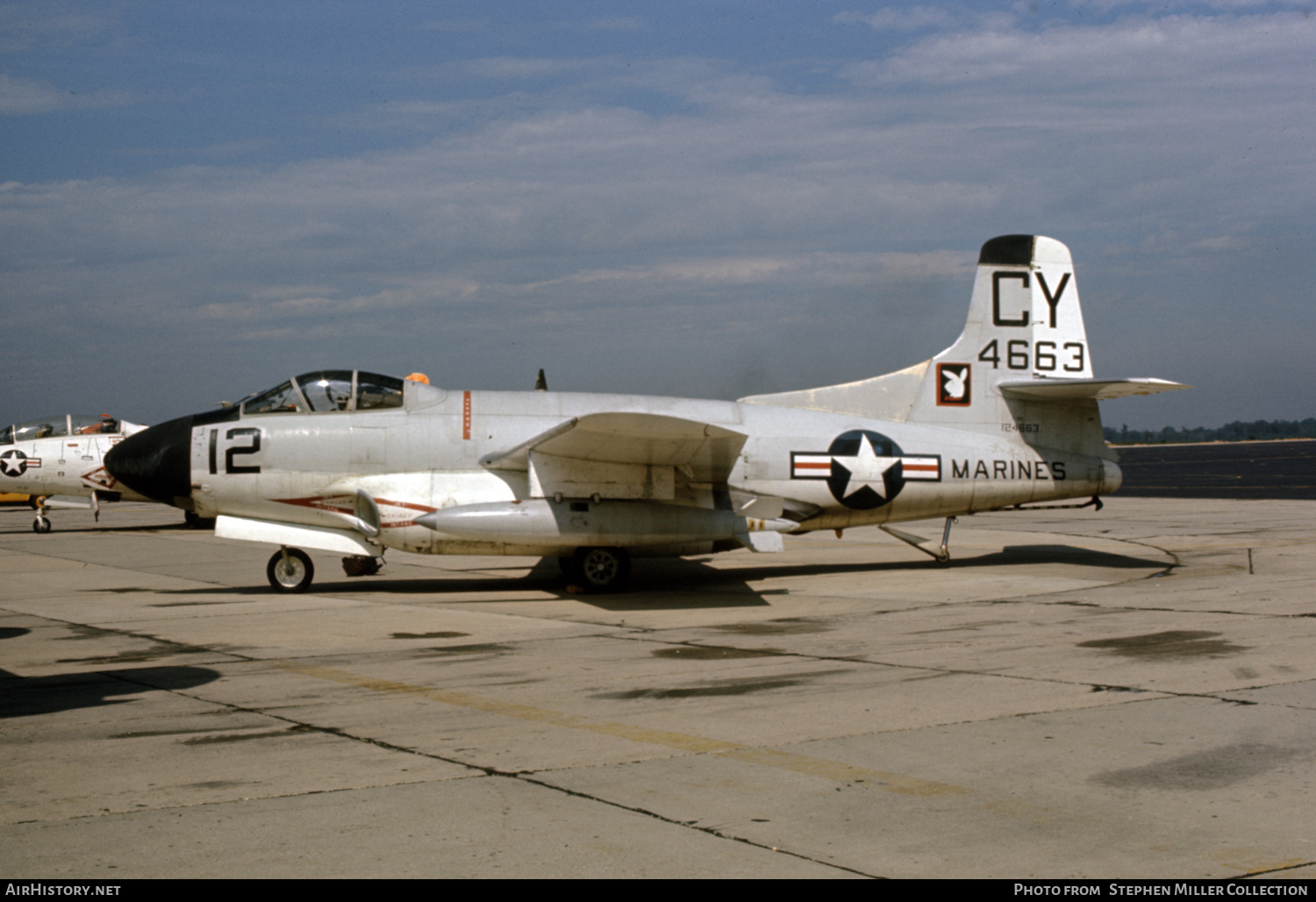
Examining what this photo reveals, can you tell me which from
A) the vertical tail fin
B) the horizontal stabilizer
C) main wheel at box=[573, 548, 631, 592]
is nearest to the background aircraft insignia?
the horizontal stabilizer

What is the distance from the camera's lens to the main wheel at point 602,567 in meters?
14.5

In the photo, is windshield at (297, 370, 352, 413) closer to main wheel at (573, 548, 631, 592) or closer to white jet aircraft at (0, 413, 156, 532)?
main wheel at (573, 548, 631, 592)

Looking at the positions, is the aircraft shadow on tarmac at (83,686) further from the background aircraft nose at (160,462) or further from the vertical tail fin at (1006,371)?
the vertical tail fin at (1006,371)

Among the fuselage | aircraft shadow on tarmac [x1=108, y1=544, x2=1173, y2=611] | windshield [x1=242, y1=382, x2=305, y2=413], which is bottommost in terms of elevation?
aircraft shadow on tarmac [x1=108, y1=544, x2=1173, y2=611]

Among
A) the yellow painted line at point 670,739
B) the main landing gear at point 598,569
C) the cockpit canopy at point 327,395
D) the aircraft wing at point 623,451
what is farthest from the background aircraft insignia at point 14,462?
the yellow painted line at point 670,739

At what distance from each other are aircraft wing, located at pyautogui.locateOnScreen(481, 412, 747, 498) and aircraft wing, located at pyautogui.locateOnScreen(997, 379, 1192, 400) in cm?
502

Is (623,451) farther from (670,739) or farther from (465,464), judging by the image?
(670,739)

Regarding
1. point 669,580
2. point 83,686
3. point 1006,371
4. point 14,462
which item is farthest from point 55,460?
point 1006,371

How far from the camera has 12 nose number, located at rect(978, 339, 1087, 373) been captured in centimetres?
1645

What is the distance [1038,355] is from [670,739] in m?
12.1

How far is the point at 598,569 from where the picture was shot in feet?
47.9

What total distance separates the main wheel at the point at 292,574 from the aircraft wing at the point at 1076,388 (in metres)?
10.6

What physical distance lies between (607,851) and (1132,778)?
9.33 ft

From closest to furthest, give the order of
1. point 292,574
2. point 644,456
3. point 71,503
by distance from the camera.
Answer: point 644,456 → point 292,574 → point 71,503
